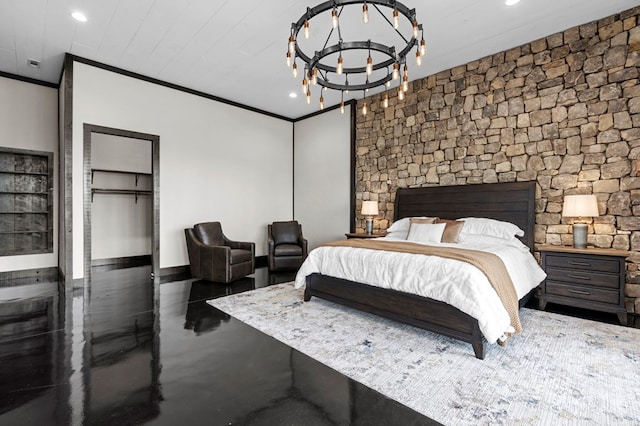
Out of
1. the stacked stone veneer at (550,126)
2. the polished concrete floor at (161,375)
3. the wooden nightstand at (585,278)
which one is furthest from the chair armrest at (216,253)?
the wooden nightstand at (585,278)

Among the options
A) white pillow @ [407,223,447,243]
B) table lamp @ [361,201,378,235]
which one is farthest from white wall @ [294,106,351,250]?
white pillow @ [407,223,447,243]

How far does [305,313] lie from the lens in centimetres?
364

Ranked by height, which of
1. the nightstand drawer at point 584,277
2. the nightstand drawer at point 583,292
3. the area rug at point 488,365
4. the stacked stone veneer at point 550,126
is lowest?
the area rug at point 488,365

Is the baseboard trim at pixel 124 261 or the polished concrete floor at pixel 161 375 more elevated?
the baseboard trim at pixel 124 261

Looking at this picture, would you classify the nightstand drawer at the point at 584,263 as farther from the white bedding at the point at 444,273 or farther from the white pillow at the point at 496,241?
the white pillow at the point at 496,241

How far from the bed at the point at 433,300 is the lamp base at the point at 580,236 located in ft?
1.61

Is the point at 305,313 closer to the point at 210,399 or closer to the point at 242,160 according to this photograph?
the point at 210,399

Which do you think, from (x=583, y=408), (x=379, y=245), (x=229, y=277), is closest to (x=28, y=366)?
(x=229, y=277)

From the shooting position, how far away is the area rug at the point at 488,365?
6.23ft

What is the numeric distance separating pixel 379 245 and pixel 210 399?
2328mm

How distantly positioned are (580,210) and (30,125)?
323 inches

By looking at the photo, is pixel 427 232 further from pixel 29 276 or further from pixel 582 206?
pixel 29 276

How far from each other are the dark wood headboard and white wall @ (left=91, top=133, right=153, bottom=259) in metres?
5.31

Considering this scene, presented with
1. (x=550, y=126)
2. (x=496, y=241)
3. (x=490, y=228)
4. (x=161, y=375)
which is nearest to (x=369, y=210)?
(x=490, y=228)
